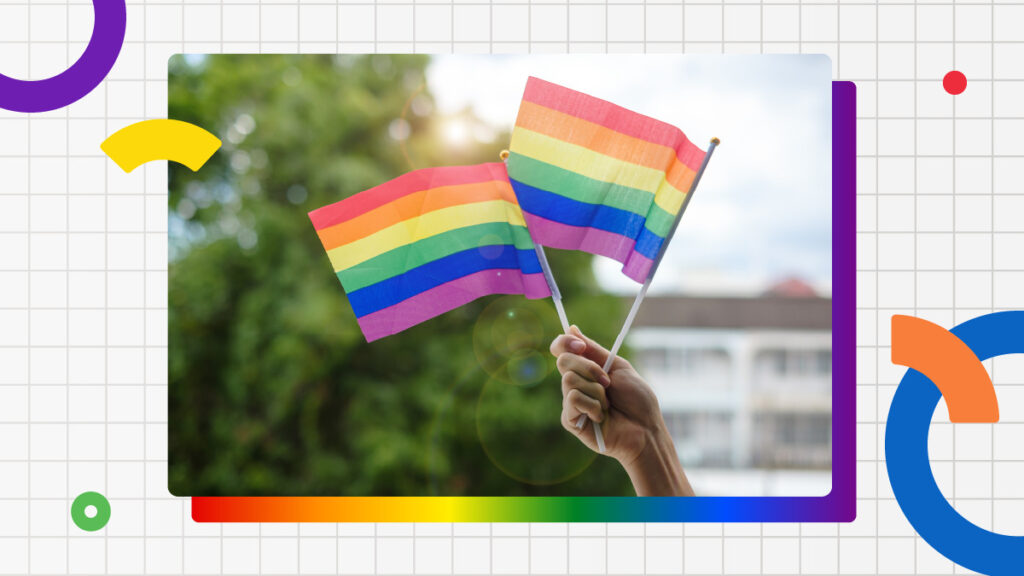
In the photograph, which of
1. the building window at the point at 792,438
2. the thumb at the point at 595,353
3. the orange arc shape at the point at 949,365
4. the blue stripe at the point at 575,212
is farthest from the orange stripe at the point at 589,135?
the building window at the point at 792,438

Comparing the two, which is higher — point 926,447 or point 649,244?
point 649,244

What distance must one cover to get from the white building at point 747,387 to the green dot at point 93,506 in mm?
12053

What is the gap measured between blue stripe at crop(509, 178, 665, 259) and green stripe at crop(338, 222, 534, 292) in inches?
2.5

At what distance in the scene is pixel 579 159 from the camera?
170 cm

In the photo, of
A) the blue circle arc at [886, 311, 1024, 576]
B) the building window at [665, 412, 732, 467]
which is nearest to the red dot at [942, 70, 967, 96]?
the blue circle arc at [886, 311, 1024, 576]

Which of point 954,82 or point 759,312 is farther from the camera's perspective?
point 759,312

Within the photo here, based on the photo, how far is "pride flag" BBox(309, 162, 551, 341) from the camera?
1.69 metres

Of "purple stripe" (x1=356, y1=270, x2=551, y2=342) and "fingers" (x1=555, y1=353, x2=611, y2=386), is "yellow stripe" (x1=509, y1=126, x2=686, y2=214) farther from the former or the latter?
"fingers" (x1=555, y1=353, x2=611, y2=386)

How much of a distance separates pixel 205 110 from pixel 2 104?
3.79 metres

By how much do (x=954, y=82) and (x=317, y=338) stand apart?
4.44 meters

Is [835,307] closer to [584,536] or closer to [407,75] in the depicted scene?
[584,536]

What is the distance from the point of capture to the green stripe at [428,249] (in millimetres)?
1698

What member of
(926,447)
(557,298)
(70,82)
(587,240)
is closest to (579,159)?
(587,240)

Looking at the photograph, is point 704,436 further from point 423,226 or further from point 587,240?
point 423,226
